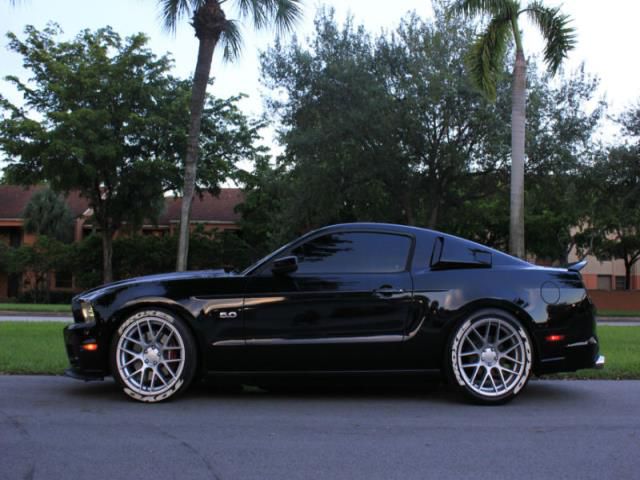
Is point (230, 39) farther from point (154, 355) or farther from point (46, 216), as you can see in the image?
point (46, 216)

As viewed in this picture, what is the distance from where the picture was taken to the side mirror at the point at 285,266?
19.3 feet

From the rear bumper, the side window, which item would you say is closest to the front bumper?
the side window

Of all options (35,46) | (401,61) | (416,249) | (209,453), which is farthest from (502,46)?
(35,46)

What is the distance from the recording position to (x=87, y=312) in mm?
5977

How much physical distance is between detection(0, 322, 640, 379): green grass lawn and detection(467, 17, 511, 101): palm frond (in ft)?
18.2

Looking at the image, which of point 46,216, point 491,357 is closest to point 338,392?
point 491,357

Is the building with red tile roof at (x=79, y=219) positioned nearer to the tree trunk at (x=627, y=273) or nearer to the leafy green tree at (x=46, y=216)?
the leafy green tree at (x=46, y=216)

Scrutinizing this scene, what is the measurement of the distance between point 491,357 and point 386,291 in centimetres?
102

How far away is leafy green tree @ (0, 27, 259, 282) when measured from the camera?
2586cm

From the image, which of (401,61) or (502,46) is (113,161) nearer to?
(401,61)

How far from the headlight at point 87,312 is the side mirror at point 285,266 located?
5.11 feet

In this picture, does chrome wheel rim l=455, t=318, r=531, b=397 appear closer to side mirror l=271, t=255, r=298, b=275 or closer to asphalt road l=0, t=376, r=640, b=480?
asphalt road l=0, t=376, r=640, b=480

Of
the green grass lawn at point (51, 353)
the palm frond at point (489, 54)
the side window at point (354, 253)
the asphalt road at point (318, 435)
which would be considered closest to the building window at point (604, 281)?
the green grass lawn at point (51, 353)

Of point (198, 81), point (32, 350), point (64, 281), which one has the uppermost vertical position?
point (198, 81)
